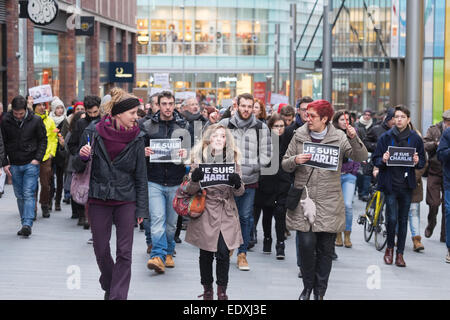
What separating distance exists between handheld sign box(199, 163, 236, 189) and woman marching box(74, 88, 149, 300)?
2.40ft

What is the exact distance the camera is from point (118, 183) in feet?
23.5

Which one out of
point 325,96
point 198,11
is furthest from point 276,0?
point 325,96

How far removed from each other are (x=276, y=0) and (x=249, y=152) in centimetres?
6792

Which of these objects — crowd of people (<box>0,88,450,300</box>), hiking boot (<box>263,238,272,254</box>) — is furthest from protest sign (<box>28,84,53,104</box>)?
hiking boot (<box>263,238,272,254</box>)

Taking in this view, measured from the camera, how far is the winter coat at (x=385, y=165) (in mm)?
10188

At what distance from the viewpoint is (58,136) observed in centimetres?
1418

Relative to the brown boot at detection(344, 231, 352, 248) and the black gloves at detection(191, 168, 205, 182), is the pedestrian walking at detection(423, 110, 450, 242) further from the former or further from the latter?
the black gloves at detection(191, 168, 205, 182)

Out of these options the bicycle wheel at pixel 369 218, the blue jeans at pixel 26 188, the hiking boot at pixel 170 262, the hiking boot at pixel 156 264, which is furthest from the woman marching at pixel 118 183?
the bicycle wheel at pixel 369 218

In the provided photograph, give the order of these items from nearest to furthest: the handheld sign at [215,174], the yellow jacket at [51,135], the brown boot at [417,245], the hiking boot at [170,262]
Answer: the handheld sign at [215,174], the hiking boot at [170,262], the brown boot at [417,245], the yellow jacket at [51,135]

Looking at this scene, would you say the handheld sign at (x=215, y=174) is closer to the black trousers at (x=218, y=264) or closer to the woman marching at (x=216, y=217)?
the woman marching at (x=216, y=217)

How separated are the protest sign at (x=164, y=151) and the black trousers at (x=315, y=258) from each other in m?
2.20

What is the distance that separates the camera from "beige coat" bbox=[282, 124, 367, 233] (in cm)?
767

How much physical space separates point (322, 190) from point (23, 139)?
18.4 feet

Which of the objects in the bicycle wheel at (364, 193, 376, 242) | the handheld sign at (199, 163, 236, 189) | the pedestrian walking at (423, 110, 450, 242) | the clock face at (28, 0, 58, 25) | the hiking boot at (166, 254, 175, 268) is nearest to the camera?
the handheld sign at (199, 163, 236, 189)
